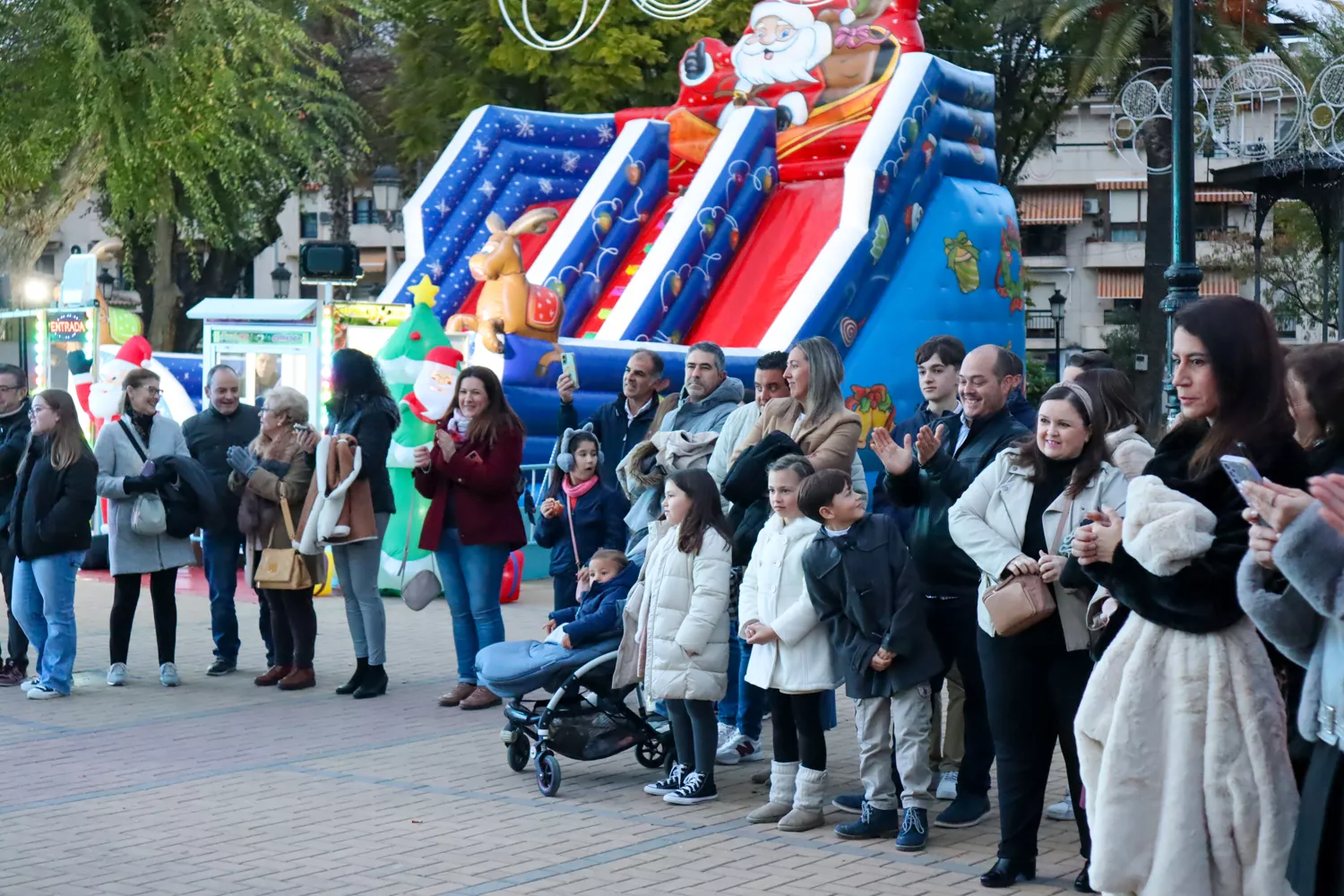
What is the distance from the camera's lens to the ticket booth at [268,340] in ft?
46.1

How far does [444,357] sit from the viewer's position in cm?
1162

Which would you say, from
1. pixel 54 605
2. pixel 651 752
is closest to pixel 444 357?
pixel 54 605

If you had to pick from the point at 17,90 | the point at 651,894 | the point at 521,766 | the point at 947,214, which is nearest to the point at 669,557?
the point at 521,766

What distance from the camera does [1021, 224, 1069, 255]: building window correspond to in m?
63.4

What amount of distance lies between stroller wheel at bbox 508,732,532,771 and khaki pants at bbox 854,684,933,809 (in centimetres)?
179

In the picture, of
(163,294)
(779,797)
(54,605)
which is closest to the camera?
(779,797)

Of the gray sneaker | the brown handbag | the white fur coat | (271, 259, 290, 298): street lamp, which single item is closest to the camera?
the white fur coat

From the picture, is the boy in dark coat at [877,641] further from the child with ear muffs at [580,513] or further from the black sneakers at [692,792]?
the child with ear muffs at [580,513]

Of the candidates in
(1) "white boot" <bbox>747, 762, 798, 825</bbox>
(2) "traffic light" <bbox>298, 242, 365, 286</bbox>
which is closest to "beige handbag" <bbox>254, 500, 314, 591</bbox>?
(1) "white boot" <bbox>747, 762, 798, 825</bbox>

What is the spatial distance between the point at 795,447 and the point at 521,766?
6.13 ft

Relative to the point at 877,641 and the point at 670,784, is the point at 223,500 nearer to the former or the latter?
the point at 670,784

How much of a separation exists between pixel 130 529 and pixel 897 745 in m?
5.20

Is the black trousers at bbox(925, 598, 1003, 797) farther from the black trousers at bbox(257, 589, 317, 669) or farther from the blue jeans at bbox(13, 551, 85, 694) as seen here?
the blue jeans at bbox(13, 551, 85, 694)

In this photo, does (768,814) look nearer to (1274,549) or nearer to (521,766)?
(521,766)
